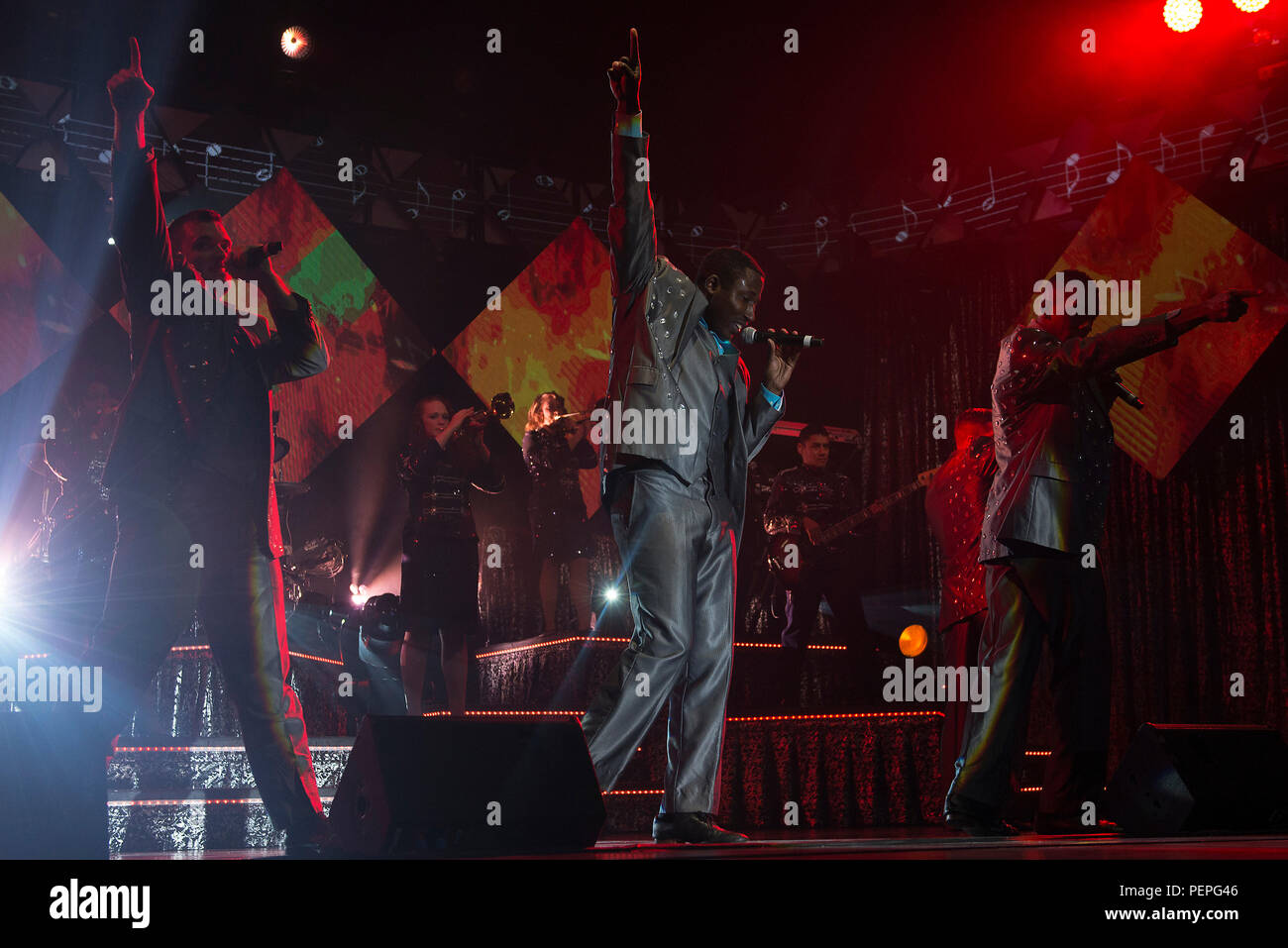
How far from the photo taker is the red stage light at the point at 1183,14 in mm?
8125

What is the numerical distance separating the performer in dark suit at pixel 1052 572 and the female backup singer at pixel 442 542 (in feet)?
8.46

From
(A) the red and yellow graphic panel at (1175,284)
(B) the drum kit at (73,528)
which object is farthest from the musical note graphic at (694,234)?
(B) the drum kit at (73,528)

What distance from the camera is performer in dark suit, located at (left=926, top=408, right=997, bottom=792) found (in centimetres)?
518

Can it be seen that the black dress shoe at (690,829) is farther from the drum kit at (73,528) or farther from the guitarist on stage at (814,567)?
the guitarist on stage at (814,567)

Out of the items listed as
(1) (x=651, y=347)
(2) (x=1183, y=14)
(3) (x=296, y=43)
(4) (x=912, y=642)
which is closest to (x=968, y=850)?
(1) (x=651, y=347)

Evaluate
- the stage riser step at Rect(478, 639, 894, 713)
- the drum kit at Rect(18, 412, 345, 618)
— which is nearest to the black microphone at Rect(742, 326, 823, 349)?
the stage riser step at Rect(478, 639, 894, 713)

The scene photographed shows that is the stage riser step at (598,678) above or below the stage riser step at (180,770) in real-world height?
above

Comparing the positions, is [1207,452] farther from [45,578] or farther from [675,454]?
[45,578]

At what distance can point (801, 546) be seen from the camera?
309 inches

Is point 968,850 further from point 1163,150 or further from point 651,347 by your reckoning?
point 1163,150

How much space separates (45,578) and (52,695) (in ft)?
15.3
